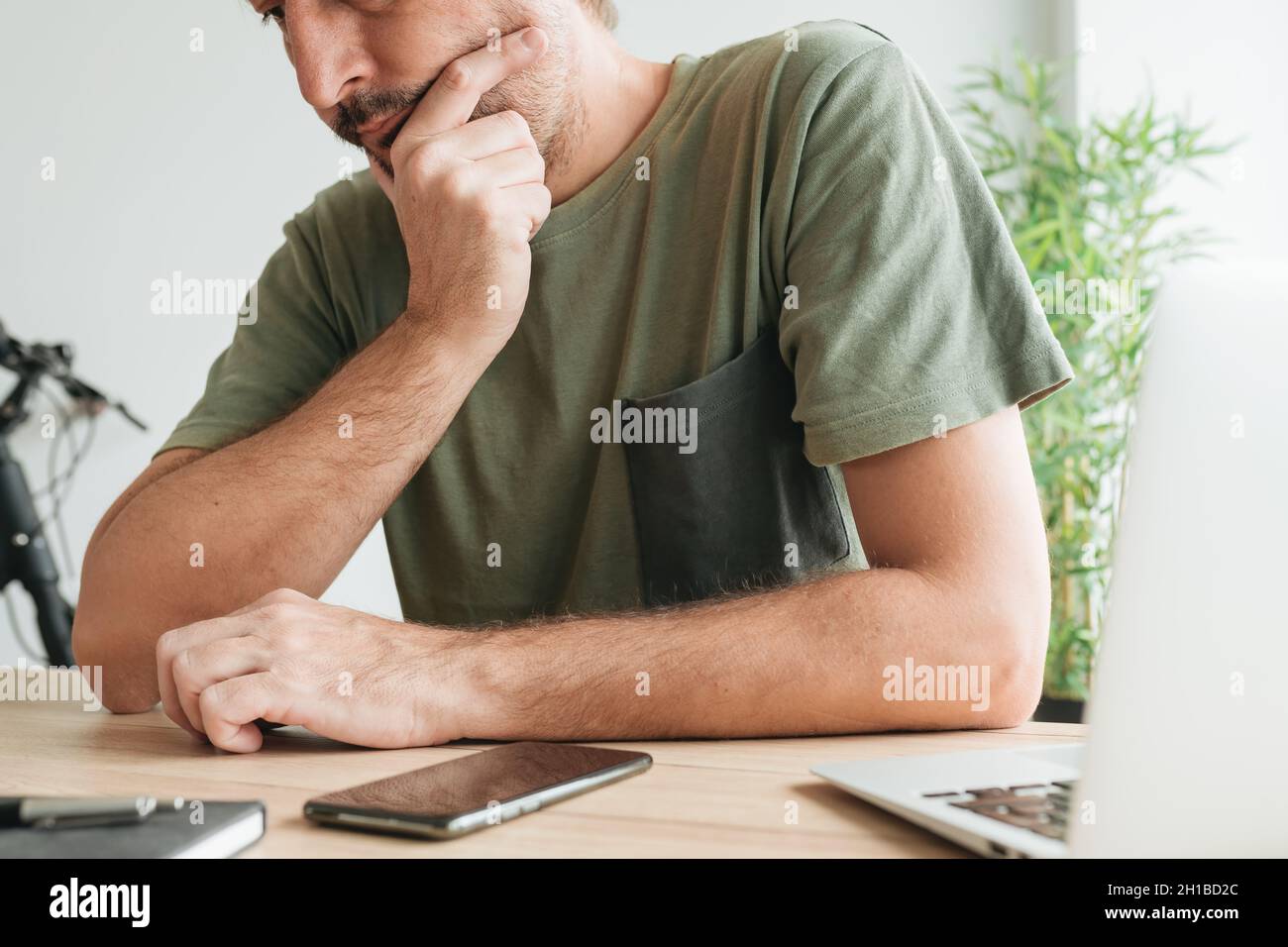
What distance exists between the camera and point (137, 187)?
2.93 m

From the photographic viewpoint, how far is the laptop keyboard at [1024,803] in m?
0.45

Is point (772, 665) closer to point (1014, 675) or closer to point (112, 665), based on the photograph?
point (1014, 675)

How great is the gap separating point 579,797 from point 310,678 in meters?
0.23

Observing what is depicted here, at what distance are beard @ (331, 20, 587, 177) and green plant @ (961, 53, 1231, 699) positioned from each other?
1418mm

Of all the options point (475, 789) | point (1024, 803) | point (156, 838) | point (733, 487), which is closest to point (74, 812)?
point (156, 838)

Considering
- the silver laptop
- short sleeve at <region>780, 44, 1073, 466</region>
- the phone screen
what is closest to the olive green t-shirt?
short sleeve at <region>780, 44, 1073, 466</region>

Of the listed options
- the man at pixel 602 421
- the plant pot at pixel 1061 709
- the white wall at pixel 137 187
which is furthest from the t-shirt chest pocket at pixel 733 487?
the white wall at pixel 137 187

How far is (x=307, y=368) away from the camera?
1.27 m

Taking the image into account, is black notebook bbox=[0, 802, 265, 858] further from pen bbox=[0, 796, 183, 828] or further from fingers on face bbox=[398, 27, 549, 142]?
A: fingers on face bbox=[398, 27, 549, 142]

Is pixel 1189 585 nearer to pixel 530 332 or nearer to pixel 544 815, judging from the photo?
pixel 544 815

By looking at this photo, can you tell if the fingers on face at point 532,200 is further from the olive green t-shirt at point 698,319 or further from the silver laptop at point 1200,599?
the silver laptop at point 1200,599

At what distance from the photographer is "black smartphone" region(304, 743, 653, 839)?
485 mm

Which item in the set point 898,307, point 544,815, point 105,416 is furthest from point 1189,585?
point 105,416

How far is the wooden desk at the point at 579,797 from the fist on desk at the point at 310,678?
0.02 metres
